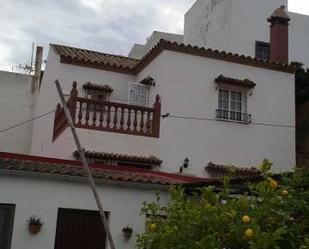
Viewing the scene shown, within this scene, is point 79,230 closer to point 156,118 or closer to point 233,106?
point 156,118

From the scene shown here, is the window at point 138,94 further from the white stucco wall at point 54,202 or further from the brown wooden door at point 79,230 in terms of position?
the brown wooden door at point 79,230

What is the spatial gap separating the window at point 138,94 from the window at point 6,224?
309 inches

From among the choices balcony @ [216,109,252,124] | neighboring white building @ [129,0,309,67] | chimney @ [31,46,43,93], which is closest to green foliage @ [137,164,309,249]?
balcony @ [216,109,252,124]

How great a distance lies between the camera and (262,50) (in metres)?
24.3

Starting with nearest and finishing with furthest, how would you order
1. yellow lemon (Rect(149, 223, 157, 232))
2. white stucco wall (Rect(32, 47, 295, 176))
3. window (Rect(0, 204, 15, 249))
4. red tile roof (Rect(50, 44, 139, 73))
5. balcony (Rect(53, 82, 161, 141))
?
yellow lemon (Rect(149, 223, 157, 232)) < window (Rect(0, 204, 15, 249)) < balcony (Rect(53, 82, 161, 141)) < white stucco wall (Rect(32, 47, 295, 176)) < red tile roof (Rect(50, 44, 139, 73))

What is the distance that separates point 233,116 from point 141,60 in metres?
3.63

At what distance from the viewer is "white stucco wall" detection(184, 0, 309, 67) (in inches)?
938

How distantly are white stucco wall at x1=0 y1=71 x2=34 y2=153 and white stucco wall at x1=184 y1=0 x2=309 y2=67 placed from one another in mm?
8167

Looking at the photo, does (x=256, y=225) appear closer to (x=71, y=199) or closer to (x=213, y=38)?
(x=71, y=199)

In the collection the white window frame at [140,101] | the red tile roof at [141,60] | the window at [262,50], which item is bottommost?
the white window frame at [140,101]

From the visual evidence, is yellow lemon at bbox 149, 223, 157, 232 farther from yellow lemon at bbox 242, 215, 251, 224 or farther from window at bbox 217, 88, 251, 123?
window at bbox 217, 88, 251, 123

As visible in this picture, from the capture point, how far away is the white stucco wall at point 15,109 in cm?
2411

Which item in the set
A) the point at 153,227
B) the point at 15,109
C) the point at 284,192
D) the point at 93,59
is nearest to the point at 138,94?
the point at 93,59

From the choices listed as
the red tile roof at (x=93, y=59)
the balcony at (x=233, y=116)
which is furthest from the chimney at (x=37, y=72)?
the balcony at (x=233, y=116)
